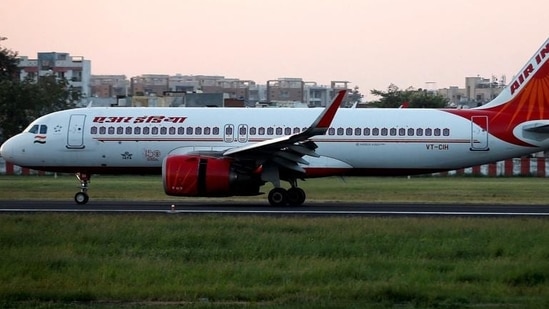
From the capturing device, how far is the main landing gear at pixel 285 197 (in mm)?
31375

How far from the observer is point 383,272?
17156 millimetres

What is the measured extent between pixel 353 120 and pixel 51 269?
57.0 feet

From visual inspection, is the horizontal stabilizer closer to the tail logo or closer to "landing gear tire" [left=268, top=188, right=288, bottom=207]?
the tail logo

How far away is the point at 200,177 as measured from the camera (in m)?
29.9

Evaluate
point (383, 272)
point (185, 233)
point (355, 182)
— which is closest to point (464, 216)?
point (185, 233)

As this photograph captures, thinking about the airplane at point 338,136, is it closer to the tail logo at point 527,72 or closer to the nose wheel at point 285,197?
the tail logo at point 527,72

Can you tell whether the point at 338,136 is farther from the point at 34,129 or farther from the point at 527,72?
the point at 34,129

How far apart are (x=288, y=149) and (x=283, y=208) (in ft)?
5.38

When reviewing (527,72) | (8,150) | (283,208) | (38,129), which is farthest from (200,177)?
(527,72)

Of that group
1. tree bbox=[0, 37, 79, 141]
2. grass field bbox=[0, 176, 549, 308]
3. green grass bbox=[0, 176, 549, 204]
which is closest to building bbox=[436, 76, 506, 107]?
tree bbox=[0, 37, 79, 141]

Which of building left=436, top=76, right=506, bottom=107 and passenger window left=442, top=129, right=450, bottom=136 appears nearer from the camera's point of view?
passenger window left=442, top=129, right=450, bottom=136

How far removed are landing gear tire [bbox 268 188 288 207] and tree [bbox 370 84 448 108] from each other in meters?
60.1

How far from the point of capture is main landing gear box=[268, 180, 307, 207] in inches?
1235

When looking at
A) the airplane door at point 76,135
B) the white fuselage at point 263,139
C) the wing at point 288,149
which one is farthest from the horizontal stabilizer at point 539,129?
the airplane door at point 76,135
